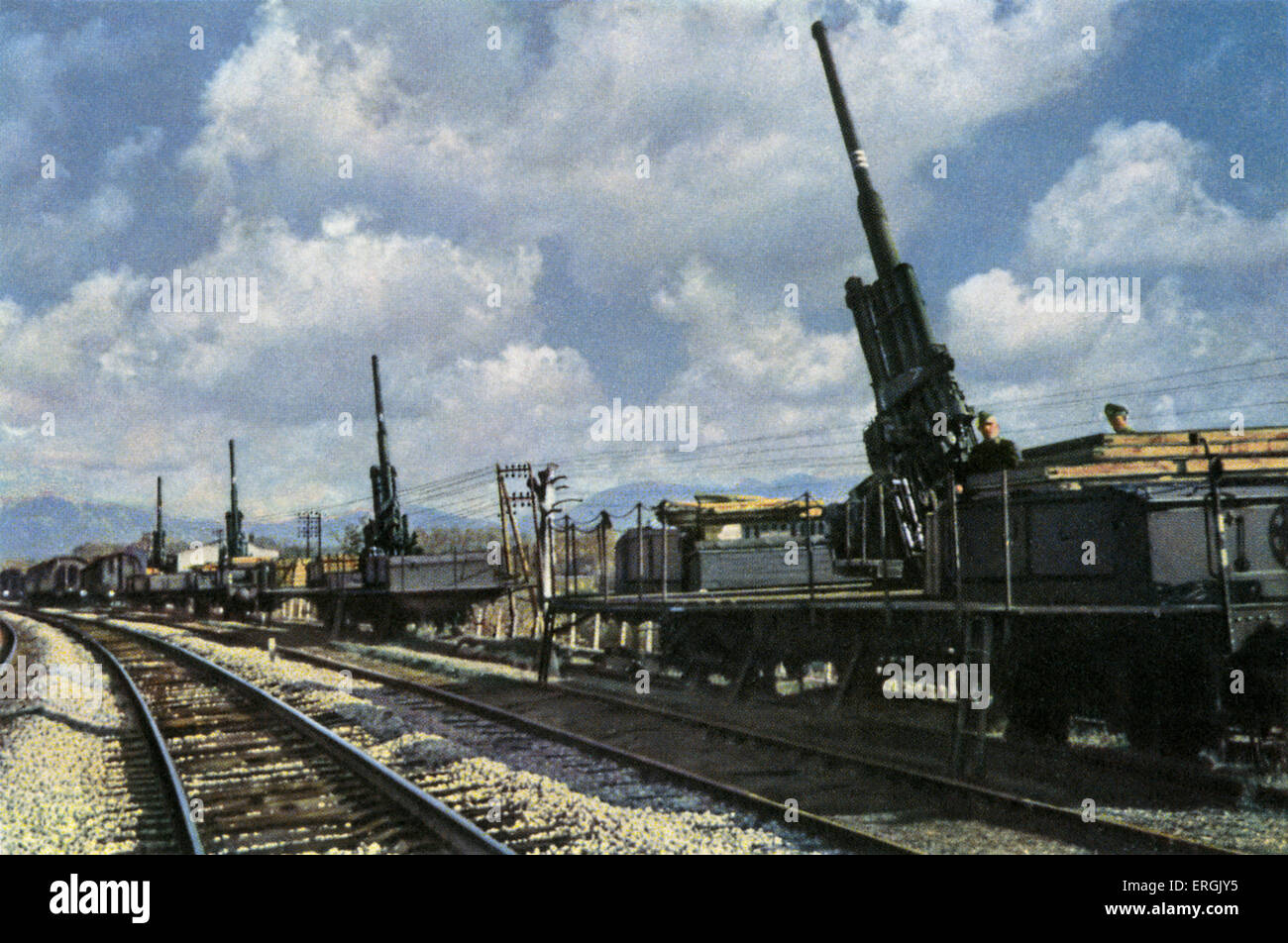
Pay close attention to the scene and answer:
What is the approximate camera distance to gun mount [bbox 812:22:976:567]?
36.3 feet

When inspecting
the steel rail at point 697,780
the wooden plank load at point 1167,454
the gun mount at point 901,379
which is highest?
the gun mount at point 901,379

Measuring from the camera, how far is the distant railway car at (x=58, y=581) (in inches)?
2317

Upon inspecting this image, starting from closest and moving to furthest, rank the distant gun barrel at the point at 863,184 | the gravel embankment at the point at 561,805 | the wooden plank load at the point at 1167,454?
the gravel embankment at the point at 561,805
the wooden plank load at the point at 1167,454
the distant gun barrel at the point at 863,184

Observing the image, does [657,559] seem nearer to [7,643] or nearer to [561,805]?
[561,805]

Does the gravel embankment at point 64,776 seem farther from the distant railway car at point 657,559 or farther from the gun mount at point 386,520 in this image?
the gun mount at point 386,520

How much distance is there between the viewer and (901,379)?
38.4 ft

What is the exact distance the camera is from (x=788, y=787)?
7180mm

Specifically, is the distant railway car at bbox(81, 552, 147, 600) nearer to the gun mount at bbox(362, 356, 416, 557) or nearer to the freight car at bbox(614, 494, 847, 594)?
the gun mount at bbox(362, 356, 416, 557)

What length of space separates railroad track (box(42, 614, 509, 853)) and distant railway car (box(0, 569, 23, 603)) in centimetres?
7008

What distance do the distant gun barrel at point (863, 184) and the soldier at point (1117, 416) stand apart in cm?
407

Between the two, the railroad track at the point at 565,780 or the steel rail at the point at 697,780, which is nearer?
the steel rail at the point at 697,780

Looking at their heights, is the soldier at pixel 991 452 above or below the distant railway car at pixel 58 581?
above

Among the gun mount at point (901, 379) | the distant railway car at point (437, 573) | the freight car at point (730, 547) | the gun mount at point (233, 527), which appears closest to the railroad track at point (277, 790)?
the freight car at point (730, 547)
